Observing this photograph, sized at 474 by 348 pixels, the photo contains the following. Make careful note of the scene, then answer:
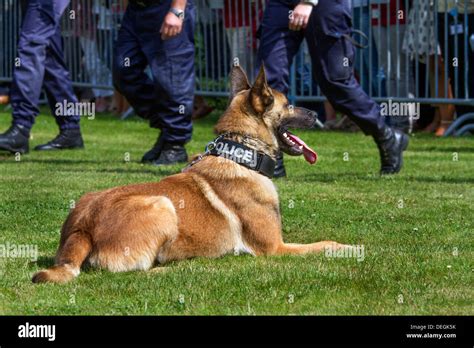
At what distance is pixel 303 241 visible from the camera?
7.07 metres


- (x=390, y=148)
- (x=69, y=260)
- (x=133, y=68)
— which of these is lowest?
(x=390, y=148)

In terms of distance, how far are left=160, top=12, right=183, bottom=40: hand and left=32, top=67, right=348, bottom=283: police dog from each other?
2.75m

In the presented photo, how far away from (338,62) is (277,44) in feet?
1.66

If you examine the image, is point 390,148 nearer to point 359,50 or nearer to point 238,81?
point 238,81

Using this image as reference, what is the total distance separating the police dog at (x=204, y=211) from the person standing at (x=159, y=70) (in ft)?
10.9

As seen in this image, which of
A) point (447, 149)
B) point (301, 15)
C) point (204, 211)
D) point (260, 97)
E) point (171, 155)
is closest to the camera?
point (204, 211)

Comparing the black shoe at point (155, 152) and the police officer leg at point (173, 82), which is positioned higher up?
the police officer leg at point (173, 82)

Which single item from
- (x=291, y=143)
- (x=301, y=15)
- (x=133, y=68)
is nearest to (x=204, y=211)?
(x=291, y=143)

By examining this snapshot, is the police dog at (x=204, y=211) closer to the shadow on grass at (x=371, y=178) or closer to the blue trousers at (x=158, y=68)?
the shadow on grass at (x=371, y=178)

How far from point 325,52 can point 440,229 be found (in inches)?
92.3

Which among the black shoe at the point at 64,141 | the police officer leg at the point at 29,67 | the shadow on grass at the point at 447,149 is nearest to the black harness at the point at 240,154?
the police officer leg at the point at 29,67

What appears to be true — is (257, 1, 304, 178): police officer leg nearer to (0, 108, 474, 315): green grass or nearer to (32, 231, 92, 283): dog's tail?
(0, 108, 474, 315): green grass

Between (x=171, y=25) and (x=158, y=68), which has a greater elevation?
(x=171, y=25)

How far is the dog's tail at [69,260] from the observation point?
5.67 m
